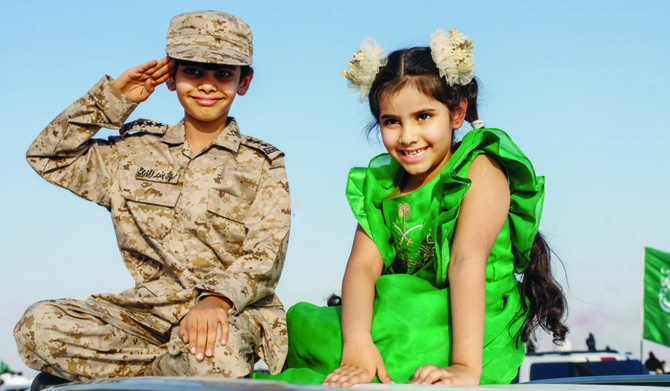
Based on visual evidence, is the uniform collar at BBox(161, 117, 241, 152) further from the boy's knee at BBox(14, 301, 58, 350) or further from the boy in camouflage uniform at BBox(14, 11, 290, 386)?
the boy's knee at BBox(14, 301, 58, 350)

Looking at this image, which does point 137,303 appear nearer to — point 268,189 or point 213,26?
point 268,189

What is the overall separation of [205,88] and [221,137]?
25cm

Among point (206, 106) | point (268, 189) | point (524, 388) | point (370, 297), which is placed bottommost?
point (524, 388)

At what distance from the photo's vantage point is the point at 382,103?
3.28 m

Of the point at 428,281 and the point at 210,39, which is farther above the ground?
the point at 210,39

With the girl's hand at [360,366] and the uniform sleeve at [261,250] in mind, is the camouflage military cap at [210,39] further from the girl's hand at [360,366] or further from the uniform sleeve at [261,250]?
the girl's hand at [360,366]

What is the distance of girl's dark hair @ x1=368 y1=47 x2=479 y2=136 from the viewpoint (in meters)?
3.23

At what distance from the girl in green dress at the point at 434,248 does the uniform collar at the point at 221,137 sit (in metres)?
0.59

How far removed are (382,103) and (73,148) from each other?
4.52ft

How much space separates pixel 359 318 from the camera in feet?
9.75

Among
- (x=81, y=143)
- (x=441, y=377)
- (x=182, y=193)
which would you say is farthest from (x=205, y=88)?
(x=441, y=377)

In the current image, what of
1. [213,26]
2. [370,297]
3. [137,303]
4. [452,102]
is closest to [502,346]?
[370,297]

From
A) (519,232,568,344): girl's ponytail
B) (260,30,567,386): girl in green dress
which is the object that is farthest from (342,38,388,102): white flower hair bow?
(519,232,568,344): girl's ponytail

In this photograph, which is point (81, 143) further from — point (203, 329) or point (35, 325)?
point (203, 329)
